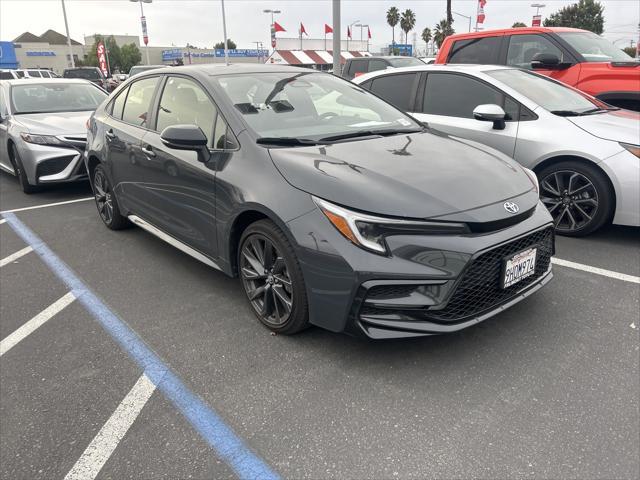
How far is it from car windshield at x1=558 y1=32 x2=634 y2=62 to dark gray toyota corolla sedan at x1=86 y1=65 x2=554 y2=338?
166 inches

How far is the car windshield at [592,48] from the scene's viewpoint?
6.66 metres

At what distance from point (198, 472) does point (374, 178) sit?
64.9 inches

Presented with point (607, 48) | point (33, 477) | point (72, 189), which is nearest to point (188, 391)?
point (33, 477)

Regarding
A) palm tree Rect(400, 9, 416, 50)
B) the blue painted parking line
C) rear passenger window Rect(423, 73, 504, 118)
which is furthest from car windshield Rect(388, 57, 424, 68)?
palm tree Rect(400, 9, 416, 50)

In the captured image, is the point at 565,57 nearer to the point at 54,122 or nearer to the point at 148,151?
the point at 148,151

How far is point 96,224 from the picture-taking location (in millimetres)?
5520

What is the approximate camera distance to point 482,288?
8.43ft

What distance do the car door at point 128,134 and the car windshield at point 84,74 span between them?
18.9 m

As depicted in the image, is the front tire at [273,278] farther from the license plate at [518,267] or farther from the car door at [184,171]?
the license plate at [518,267]

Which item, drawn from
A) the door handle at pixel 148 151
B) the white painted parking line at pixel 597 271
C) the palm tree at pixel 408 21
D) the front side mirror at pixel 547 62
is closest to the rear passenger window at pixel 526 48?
the front side mirror at pixel 547 62

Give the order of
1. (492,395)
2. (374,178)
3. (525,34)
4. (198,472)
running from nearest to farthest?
(198,472) → (492,395) → (374,178) → (525,34)

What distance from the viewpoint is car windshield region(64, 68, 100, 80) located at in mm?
20922

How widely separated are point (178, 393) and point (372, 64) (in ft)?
40.4

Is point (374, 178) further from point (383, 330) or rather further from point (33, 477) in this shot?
point (33, 477)
